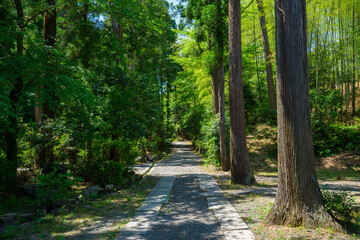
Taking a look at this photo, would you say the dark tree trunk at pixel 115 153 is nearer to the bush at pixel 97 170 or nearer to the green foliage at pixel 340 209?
the bush at pixel 97 170

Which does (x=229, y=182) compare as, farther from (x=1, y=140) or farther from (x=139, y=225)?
(x=1, y=140)

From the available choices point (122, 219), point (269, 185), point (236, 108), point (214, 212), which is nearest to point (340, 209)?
point (214, 212)

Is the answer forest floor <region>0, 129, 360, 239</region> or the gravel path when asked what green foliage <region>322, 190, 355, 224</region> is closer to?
forest floor <region>0, 129, 360, 239</region>

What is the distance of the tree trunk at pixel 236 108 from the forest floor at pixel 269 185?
0.48 metres

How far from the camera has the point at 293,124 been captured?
3.57 m

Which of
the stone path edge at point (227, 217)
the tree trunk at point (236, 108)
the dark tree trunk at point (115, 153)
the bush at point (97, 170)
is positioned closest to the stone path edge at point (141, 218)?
the stone path edge at point (227, 217)

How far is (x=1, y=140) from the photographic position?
6.54 m

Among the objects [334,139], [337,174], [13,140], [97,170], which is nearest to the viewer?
[13,140]

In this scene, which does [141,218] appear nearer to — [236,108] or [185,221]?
[185,221]

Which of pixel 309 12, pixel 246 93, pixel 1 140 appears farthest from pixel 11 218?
pixel 309 12

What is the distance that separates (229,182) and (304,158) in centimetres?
446

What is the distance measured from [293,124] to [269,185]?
163 inches

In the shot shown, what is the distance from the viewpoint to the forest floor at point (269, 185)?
10.4ft

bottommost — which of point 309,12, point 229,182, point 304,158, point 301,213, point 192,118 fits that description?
point 229,182
